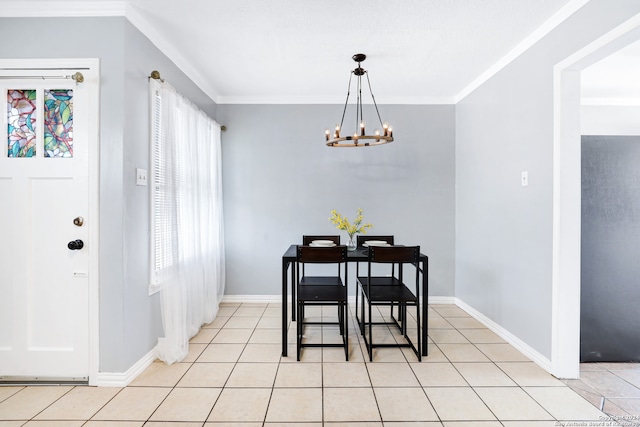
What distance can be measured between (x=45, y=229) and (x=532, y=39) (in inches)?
155

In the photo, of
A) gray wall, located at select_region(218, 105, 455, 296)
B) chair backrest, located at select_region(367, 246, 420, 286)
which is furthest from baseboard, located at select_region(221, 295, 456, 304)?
chair backrest, located at select_region(367, 246, 420, 286)

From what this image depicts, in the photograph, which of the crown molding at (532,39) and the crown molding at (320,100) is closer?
the crown molding at (532,39)

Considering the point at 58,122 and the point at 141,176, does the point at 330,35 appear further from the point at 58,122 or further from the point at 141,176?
the point at 58,122

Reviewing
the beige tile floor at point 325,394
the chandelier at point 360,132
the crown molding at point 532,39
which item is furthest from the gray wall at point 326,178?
the beige tile floor at point 325,394

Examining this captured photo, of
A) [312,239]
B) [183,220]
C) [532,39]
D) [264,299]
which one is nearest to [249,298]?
[264,299]

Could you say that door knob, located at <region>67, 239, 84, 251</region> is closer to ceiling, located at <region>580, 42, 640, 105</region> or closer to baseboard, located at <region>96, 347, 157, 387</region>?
baseboard, located at <region>96, 347, 157, 387</region>

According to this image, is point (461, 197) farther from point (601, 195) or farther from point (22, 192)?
point (22, 192)

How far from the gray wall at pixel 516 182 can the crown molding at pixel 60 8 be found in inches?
121

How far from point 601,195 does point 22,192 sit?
14.7 ft

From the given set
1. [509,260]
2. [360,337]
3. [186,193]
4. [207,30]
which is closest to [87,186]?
[186,193]

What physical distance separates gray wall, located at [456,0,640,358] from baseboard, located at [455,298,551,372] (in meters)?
0.05

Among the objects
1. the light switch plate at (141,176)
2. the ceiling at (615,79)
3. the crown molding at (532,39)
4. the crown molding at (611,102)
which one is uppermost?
the crown molding at (532,39)

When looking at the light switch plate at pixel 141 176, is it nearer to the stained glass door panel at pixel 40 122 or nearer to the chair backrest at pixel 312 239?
the stained glass door panel at pixel 40 122

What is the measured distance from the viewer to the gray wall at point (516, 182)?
2.22 meters
